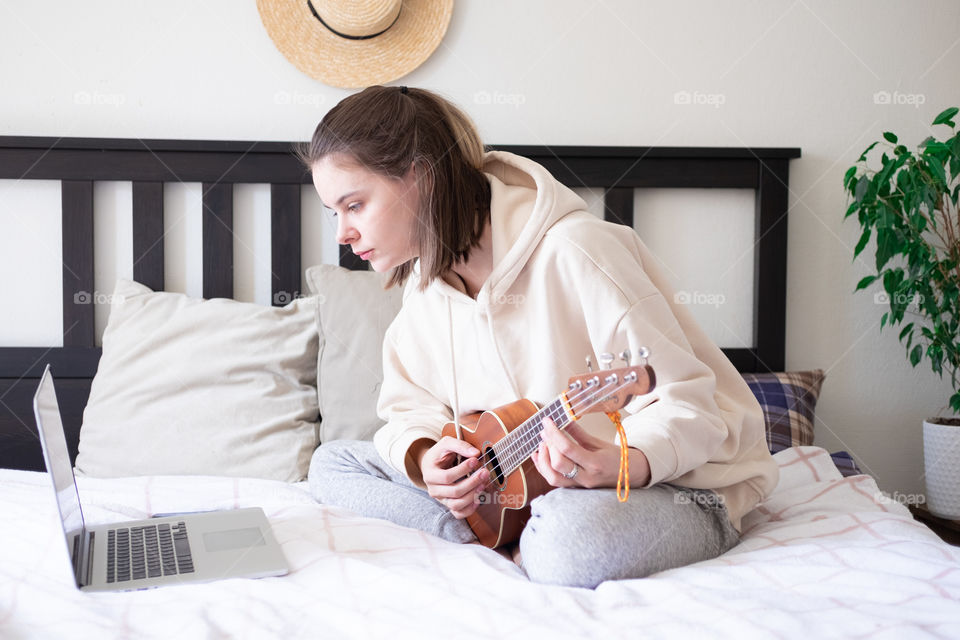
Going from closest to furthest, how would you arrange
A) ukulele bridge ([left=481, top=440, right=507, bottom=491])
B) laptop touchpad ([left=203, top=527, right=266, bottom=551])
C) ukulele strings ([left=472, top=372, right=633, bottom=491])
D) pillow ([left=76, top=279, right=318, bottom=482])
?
ukulele strings ([left=472, top=372, right=633, bottom=491])
laptop touchpad ([left=203, top=527, right=266, bottom=551])
ukulele bridge ([left=481, top=440, right=507, bottom=491])
pillow ([left=76, top=279, right=318, bottom=482])

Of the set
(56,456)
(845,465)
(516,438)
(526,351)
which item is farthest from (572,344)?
(845,465)

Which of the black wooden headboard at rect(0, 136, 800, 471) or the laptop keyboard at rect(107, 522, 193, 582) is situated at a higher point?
the black wooden headboard at rect(0, 136, 800, 471)

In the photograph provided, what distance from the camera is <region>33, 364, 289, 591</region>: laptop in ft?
2.73

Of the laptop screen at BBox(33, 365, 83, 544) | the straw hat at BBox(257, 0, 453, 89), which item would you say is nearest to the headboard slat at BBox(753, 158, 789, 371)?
the straw hat at BBox(257, 0, 453, 89)

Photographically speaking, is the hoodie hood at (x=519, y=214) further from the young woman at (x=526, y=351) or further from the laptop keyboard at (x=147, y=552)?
the laptop keyboard at (x=147, y=552)

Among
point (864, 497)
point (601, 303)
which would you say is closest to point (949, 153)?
point (864, 497)

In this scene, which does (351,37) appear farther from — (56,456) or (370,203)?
(56,456)

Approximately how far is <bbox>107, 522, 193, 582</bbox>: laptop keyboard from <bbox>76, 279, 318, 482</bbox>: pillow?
1.71 ft

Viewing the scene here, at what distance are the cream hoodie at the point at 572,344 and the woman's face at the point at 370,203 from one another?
115mm

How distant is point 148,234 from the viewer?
1.83m

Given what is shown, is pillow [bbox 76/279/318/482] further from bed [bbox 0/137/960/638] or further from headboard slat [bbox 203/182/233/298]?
headboard slat [bbox 203/182/233/298]

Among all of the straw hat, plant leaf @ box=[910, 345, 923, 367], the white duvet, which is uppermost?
the straw hat

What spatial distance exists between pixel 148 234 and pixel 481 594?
1334 millimetres

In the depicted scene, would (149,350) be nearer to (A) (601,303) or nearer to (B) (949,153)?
(A) (601,303)
